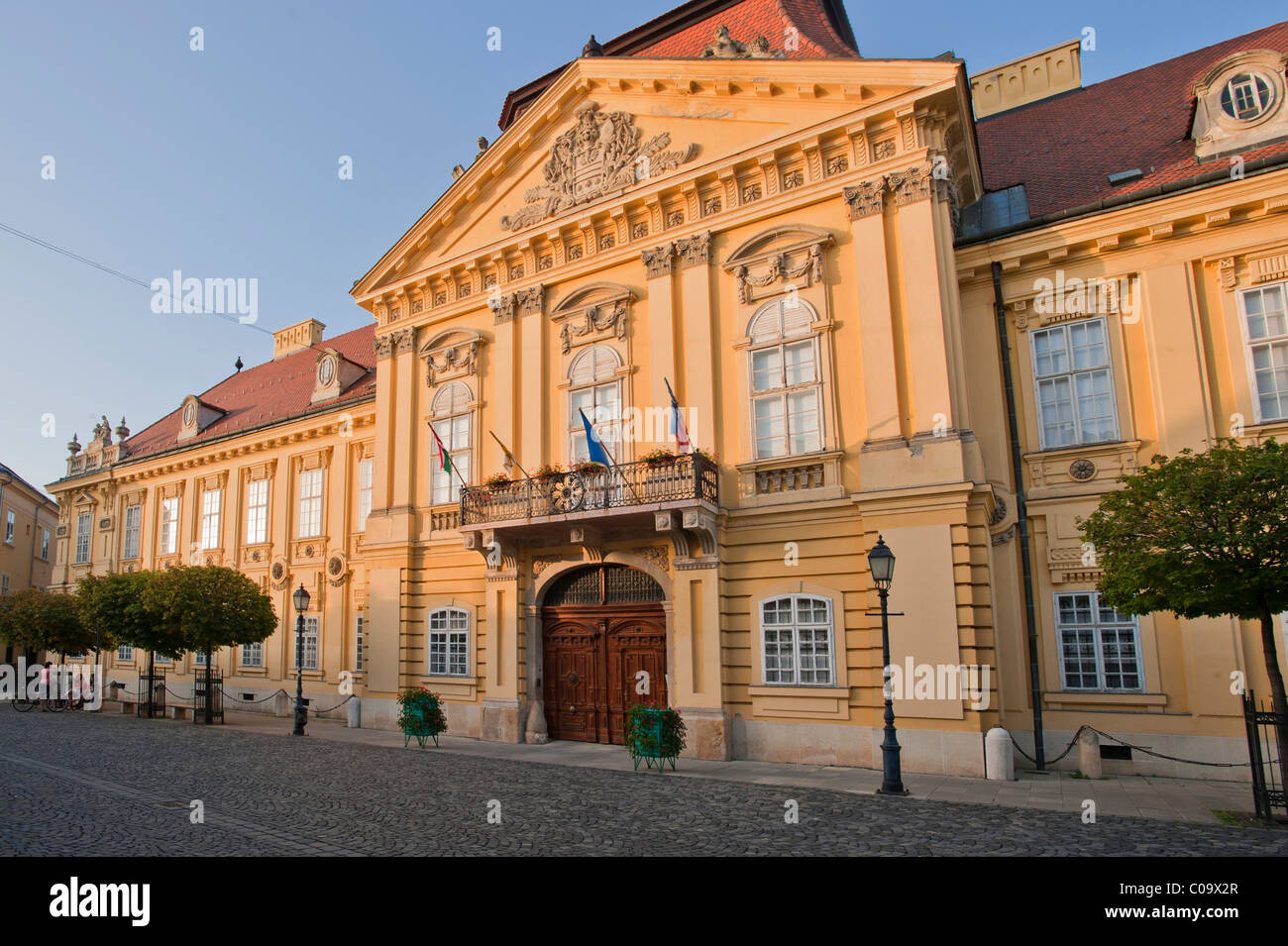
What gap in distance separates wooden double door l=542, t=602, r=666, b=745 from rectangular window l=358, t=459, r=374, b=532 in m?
10.7

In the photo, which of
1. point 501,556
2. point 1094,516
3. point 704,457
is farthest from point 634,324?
point 1094,516

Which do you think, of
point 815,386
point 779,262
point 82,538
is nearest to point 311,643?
point 82,538

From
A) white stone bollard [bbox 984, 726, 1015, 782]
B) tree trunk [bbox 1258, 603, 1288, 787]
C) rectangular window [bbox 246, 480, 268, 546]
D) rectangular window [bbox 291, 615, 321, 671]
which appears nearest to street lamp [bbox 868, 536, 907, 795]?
white stone bollard [bbox 984, 726, 1015, 782]

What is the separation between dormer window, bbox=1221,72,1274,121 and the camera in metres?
14.7

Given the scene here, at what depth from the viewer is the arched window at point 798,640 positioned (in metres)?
14.9

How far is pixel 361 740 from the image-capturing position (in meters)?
19.0

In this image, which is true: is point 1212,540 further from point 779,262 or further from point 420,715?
point 420,715

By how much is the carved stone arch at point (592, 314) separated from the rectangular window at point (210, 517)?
1969 cm

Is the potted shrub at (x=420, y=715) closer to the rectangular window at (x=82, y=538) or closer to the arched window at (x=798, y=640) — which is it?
the arched window at (x=798, y=640)

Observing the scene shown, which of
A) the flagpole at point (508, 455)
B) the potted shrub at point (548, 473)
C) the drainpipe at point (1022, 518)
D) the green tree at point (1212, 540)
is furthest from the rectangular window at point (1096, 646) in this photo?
the flagpole at point (508, 455)

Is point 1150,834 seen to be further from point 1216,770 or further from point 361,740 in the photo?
point 361,740

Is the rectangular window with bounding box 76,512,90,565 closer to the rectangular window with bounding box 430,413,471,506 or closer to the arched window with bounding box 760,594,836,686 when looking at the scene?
the rectangular window with bounding box 430,413,471,506

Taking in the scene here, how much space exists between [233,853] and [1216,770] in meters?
14.2

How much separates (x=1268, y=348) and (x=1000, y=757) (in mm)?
8352
